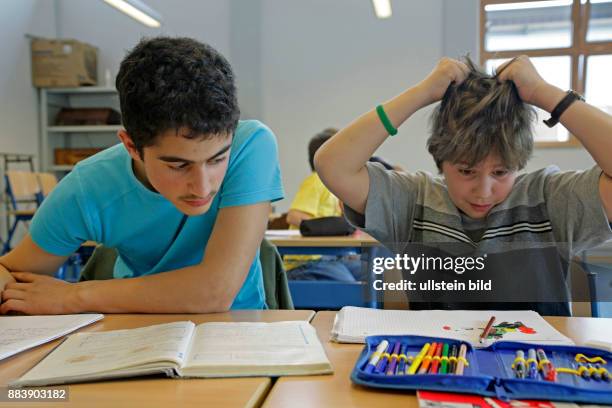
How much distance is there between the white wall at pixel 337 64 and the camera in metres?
6.26

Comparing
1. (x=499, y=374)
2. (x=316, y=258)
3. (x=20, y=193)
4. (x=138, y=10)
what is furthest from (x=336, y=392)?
(x=20, y=193)

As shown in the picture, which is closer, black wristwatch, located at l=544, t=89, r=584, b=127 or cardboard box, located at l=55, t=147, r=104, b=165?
black wristwatch, located at l=544, t=89, r=584, b=127

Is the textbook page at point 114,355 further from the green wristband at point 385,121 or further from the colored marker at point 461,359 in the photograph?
the green wristband at point 385,121

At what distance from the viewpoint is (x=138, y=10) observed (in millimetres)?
5527

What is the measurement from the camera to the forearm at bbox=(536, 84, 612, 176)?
3.91 ft

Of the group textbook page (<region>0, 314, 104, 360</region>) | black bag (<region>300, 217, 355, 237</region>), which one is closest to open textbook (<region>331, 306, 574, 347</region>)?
textbook page (<region>0, 314, 104, 360</region>)

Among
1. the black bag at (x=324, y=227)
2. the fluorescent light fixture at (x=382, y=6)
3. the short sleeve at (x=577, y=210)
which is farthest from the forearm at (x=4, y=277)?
the fluorescent light fixture at (x=382, y=6)

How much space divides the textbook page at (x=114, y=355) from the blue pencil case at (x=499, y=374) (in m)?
0.27

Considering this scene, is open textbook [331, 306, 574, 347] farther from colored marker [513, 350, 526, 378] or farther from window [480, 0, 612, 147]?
window [480, 0, 612, 147]

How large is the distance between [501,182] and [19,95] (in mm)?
6476

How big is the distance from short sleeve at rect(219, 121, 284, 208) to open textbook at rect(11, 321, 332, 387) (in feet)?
1.04

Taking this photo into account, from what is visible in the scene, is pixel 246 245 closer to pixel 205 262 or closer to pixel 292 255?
pixel 205 262

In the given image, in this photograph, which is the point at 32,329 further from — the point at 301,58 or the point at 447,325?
the point at 301,58

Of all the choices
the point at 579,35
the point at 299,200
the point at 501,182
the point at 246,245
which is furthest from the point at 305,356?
the point at 579,35
